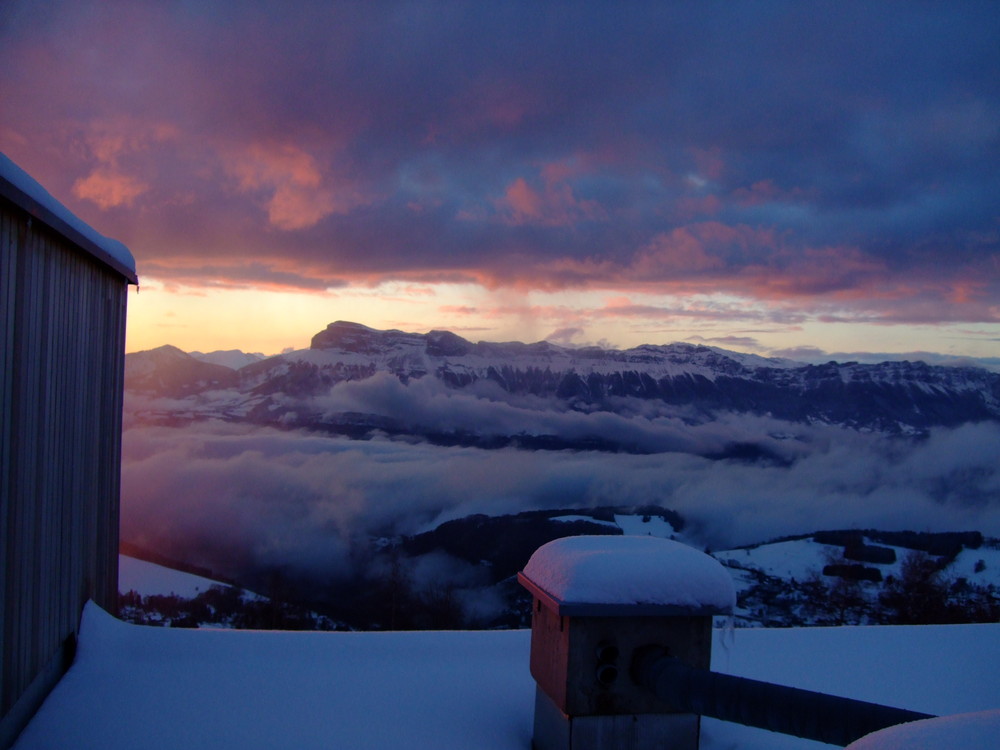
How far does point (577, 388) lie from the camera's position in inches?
4242

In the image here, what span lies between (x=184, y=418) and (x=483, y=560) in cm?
5487

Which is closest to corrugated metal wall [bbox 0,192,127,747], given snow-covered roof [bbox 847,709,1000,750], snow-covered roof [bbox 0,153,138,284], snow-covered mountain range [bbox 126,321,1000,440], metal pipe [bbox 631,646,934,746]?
snow-covered roof [bbox 0,153,138,284]

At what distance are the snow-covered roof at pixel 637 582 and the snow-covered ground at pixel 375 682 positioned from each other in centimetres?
81

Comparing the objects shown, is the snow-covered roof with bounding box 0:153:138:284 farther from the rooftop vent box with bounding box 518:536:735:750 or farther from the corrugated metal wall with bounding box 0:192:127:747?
the rooftop vent box with bounding box 518:536:735:750

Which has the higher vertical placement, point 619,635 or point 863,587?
point 619,635

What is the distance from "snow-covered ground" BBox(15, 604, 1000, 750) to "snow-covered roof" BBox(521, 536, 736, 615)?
81 cm

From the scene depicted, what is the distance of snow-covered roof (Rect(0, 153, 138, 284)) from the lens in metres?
3.34

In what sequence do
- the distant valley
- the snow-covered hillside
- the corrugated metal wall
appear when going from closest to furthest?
the corrugated metal wall, the snow-covered hillside, the distant valley

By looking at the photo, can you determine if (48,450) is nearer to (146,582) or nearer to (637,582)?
(637,582)

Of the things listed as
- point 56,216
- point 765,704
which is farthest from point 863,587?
point 56,216

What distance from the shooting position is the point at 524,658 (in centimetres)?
554

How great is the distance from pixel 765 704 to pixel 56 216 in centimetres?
458

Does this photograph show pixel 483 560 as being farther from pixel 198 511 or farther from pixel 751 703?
pixel 198 511

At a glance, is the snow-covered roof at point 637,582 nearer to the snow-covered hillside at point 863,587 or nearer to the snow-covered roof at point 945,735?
the snow-covered roof at point 945,735
